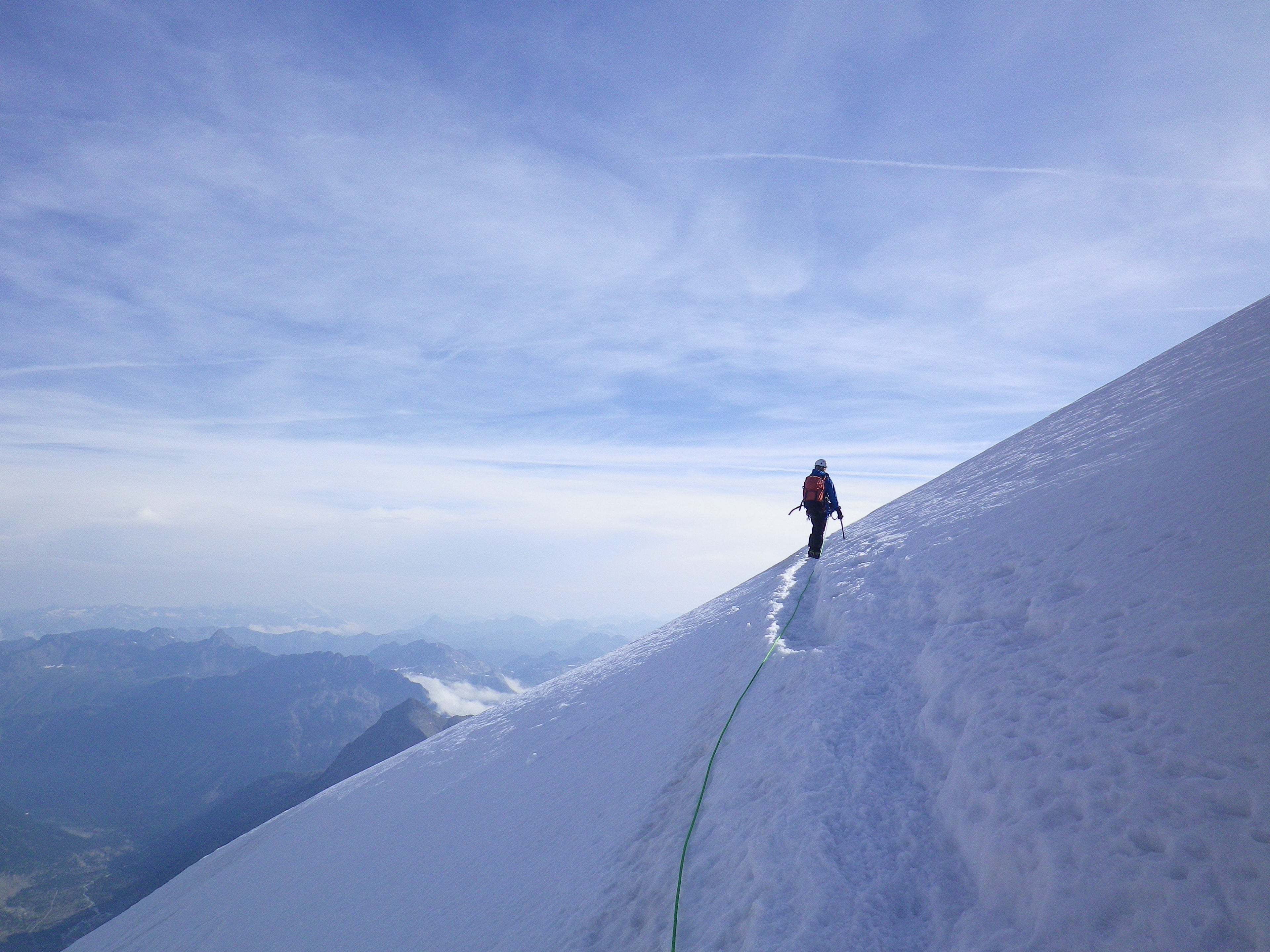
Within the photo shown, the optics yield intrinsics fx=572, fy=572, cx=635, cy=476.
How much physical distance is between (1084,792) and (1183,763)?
2.94 ft

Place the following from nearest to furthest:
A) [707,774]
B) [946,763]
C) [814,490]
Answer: [946,763] → [707,774] → [814,490]

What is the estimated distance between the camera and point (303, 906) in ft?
46.8

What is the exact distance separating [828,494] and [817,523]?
1.00m

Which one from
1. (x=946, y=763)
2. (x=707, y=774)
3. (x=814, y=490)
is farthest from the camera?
(x=814, y=490)

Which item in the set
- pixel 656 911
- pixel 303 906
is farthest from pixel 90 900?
pixel 656 911

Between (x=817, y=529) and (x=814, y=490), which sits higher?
(x=814, y=490)

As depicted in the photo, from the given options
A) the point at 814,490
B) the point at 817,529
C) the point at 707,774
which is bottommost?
the point at 707,774

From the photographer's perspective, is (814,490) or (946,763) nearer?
(946,763)

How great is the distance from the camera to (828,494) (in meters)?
18.1

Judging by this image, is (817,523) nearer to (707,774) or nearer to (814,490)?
(814,490)

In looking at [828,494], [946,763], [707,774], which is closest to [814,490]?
[828,494]

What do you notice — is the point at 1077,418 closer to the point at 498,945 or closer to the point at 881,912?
the point at 881,912

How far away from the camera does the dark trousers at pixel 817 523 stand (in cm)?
1808

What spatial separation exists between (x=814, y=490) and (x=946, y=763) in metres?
10.8
